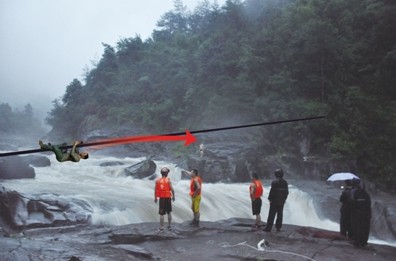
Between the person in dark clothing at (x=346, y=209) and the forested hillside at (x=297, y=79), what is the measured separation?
1187cm

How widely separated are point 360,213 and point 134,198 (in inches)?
309

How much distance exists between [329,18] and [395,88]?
7.36 m

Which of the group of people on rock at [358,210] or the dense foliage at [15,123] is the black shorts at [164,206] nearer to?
the group of people on rock at [358,210]

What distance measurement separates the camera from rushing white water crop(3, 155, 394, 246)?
1192 centimetres

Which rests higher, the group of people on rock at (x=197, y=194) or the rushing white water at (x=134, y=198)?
the group of people on rock at (x=197, y=194)

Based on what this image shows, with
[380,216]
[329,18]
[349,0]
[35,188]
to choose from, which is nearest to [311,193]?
[380,216]

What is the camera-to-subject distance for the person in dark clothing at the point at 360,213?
8.33m

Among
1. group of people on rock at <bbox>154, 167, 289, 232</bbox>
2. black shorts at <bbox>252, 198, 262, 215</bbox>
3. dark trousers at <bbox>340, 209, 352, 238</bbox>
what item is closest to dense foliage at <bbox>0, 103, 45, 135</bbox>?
group of people on rock at <bbox>154, 167, 289, 232</bbox>

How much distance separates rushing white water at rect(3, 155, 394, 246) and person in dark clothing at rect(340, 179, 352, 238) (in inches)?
195

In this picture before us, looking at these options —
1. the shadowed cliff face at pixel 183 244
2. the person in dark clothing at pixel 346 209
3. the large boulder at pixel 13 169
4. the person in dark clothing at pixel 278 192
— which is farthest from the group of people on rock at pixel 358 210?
the large boulder at pixel 13 169

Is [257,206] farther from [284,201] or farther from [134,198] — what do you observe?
[134,198]

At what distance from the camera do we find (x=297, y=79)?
27.4 meters

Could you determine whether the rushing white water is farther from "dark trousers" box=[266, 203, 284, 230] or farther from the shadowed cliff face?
"dark trousers" box=[266, 203, 284, 230]

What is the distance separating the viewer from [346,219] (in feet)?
31.1
